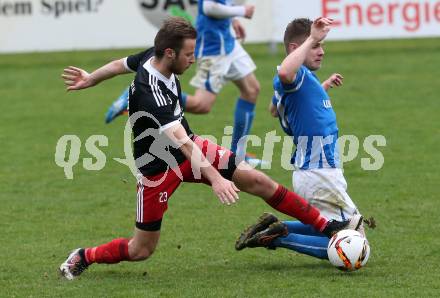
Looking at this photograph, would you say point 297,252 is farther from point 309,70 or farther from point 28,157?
point 28,157

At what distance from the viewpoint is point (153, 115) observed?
614 cm

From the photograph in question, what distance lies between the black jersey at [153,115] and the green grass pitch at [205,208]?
709mm

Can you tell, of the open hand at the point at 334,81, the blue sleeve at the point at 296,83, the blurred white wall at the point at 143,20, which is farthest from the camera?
the blurred white wall at the point at 143,20

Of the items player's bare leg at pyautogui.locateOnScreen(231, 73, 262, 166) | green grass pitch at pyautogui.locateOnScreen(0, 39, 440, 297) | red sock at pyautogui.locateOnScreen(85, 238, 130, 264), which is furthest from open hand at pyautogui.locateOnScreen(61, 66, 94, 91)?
player's bare leg at pyautogui.locateOnScreen(231, 73, 262, 166)

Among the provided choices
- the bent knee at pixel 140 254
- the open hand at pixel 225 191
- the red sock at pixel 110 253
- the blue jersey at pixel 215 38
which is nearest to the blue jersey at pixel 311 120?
the open hand at pixel 225 191

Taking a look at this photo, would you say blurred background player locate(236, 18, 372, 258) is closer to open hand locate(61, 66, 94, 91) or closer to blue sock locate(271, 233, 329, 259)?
blue sock locate(271, 233, 329, 259)

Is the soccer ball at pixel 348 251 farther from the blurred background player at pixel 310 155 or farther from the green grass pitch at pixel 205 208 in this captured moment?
the blurred background player at pixel 310 155

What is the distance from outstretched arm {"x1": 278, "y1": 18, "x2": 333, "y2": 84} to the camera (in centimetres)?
620

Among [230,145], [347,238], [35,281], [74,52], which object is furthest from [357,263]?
[74,52]

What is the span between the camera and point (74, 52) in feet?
67.7

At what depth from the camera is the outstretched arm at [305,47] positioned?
6195mm

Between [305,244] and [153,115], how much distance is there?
129cm

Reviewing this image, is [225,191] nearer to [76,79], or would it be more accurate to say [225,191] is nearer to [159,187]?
[159,187]

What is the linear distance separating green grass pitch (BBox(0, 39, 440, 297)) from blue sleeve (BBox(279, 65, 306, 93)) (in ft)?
3.67
